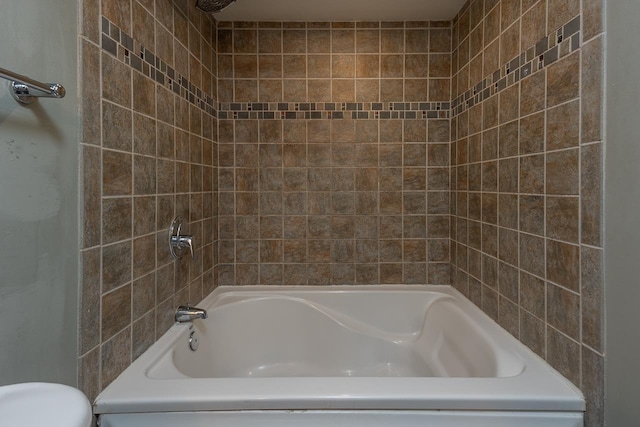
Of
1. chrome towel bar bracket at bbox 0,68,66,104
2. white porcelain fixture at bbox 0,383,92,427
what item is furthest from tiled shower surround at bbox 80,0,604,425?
white porcelain fixture at bbox 0,383,92,427

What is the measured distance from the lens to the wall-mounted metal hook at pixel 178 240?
1384 millimetres

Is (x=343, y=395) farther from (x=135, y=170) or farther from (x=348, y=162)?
(x=348, y=162)

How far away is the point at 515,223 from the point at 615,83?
592 millimetres

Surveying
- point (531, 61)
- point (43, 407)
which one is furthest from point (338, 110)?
point (43, 407)

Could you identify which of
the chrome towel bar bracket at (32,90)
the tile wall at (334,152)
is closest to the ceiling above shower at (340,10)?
the tile wall at (334,152)

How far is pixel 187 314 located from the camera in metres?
1.46

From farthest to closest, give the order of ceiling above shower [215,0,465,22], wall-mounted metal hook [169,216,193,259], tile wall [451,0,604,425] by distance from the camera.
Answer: ceiling above shower [215,0,465,22]
wall-mounted metal hook [169,216,193,259]
tile wall [451,0,604,425]

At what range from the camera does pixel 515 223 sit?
4.25ft

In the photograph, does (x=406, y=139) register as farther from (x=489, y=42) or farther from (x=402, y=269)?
(x=402, y=269)

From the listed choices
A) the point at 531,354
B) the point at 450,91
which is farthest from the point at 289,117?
the point at 531,354

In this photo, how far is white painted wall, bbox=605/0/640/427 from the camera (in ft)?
2.54

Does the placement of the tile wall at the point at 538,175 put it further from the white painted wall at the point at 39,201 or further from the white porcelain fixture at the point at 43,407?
the white painted wall at the point at 39,201

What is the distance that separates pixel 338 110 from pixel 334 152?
0.24 meters

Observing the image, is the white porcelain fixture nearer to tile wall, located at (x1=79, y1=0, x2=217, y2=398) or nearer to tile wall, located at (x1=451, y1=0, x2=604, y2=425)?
tile wall, located at (x1=79, y1=0, x2=217, y2=398)
